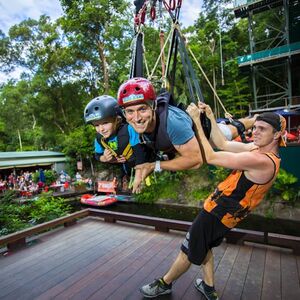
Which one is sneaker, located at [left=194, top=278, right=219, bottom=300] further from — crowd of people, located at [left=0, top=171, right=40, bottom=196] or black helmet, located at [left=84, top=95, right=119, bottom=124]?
crowd of people, located at [left=0, top=171, right=40, bottom=196]

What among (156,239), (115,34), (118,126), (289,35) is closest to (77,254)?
(156,239)

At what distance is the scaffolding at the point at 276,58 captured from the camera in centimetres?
1118

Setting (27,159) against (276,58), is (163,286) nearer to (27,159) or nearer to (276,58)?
(276,58)

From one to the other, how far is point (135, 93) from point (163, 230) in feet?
9.70

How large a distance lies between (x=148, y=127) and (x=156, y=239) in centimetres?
262

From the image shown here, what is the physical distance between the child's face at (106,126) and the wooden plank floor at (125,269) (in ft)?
5.43

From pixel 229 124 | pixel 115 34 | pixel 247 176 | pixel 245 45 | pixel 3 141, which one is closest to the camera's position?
pixel 247 176

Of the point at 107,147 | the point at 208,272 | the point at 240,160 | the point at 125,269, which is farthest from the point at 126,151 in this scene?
the point at 125,269

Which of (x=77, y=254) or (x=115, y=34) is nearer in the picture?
(x=77, y=254)

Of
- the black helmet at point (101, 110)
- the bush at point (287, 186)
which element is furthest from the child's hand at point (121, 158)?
the bush at point (287, 186)

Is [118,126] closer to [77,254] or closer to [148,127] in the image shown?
[148,127]

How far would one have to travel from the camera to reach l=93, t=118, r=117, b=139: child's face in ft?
5.67

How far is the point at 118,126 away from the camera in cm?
181

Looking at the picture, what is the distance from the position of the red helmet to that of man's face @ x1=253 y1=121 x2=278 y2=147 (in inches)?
31.2
